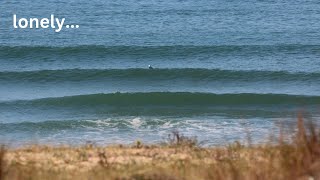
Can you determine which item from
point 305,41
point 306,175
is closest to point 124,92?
point 305,41

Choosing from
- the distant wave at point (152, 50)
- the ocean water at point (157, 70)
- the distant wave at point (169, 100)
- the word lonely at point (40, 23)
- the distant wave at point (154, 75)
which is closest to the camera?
the ocean water at point (157, 70)

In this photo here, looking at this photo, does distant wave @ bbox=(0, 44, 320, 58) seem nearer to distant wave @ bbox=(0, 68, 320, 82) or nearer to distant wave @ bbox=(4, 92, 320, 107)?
distant wave @ bbox=(0, 68, 320, 82)

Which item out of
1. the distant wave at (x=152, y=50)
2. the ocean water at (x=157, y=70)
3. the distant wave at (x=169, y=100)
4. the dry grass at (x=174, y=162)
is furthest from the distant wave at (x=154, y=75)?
the dry grass at (x=174, y=162)

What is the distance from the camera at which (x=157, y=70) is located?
27.2m

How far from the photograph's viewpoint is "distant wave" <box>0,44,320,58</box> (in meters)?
30.3

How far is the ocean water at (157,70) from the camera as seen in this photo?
1942cm

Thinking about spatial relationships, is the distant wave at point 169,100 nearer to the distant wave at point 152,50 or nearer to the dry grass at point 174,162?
the distant wave at point 152,50

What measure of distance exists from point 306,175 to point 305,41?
24595 mm

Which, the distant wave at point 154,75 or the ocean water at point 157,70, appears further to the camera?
the distant wave at point 154,75

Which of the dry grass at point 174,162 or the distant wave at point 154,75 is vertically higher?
the distant wave at point 154,75

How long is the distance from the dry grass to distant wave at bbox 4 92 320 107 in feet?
31.8

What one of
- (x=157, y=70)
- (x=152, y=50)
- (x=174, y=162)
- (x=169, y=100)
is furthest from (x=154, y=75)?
(x=174, y=162)

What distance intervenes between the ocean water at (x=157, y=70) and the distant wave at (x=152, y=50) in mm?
43

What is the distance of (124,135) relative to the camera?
1833 cm
